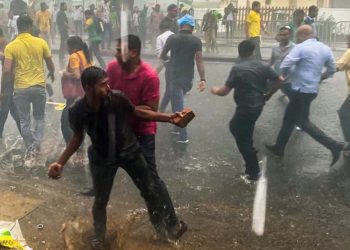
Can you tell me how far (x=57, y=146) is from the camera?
6.59 metres

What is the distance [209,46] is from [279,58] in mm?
8223

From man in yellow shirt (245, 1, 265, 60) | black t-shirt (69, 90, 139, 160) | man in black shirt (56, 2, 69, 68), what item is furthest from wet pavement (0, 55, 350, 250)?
man in black shirt (56, 2, 69, 68)

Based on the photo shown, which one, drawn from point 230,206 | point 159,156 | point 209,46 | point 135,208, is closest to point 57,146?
point 159,156

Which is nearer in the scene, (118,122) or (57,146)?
(118,122)

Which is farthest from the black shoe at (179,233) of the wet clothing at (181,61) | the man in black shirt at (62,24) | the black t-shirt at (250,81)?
the man in black shirt at (62,24)

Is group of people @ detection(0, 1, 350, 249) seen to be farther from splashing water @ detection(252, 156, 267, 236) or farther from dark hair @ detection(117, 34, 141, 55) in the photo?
splashing water @ detection(252, 156, 267, 236)

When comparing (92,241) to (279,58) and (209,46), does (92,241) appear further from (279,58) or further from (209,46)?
(209,46)

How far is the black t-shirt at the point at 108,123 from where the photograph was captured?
341cm

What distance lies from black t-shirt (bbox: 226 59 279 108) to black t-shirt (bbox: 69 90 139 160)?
192 cm

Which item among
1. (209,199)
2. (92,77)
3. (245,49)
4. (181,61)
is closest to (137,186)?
(92,77)

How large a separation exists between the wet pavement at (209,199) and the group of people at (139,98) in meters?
0.24

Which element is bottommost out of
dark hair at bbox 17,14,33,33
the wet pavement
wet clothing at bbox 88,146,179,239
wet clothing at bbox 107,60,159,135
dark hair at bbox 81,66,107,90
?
the wet pavement

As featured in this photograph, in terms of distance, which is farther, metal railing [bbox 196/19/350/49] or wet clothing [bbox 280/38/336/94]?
metal railing [bbox 196/19/350/49]

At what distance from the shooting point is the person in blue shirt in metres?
5.84
